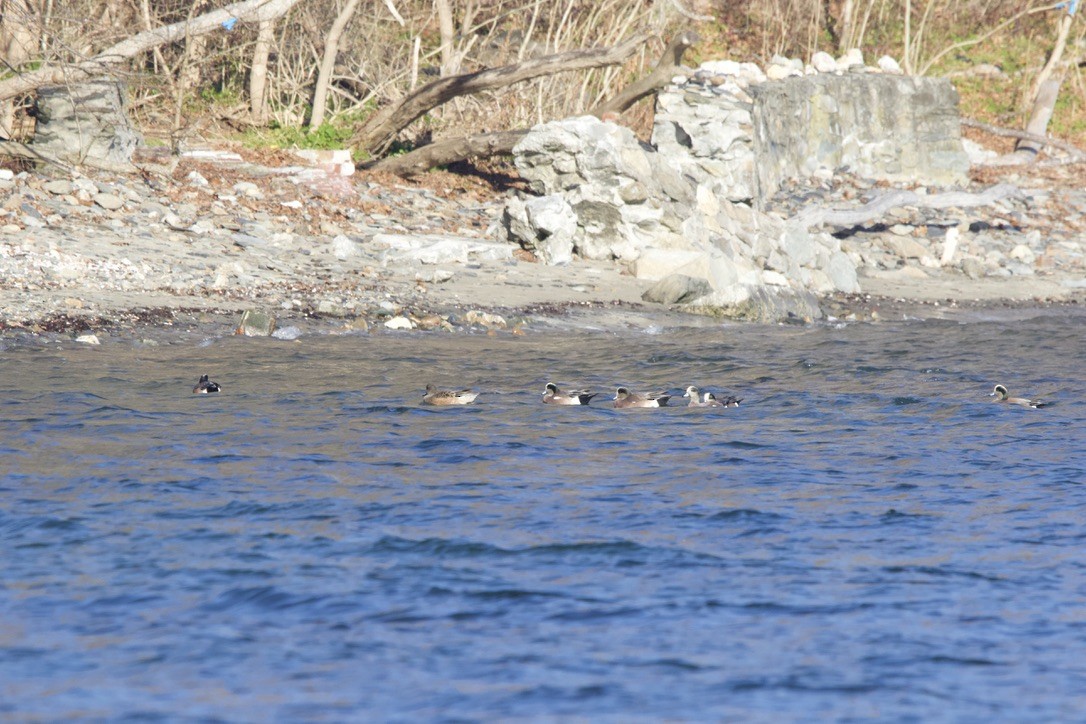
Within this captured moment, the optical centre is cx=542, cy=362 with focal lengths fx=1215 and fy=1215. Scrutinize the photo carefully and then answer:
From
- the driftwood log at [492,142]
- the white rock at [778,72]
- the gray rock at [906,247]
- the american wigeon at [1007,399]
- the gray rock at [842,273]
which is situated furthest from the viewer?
the white rock at [778,72]

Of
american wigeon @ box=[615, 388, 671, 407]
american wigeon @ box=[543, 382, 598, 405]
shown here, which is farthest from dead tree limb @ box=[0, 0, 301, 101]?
american wigeon @ box=[615, 388, 671, 407]

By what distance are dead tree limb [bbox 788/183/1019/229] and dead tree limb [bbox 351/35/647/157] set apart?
3.92m

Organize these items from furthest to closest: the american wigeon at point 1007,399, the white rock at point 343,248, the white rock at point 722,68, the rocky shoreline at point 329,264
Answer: the white rock at point 722,68 → the white rock at point 343,248 → the rocky shoreline at point 329,264 → the american wigeon at point 1007,399

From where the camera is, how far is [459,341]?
1330 centimetres

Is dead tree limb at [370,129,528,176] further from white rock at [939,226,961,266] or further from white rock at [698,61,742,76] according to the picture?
white rock at [939,226,961,266]

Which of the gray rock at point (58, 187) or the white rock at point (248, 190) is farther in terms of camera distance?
the white rock at point (248, 190)

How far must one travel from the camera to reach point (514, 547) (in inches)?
274

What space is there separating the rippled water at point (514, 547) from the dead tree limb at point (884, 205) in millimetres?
8616

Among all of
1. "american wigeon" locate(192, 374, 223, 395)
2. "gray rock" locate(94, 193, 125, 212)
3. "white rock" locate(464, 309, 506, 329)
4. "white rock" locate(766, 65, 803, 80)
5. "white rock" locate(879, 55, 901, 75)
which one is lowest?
"american wigeon" locate(192, 374, 223, 395)

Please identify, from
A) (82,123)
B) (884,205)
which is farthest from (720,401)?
(884,205)

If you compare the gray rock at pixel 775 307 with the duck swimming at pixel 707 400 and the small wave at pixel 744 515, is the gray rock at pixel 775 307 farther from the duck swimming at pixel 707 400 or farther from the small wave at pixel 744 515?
the small wave at pixel 744 515

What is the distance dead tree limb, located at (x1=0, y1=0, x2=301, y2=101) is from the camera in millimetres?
15719

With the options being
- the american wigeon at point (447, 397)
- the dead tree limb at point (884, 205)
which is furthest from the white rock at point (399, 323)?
the dead tree limb at point (884, 205)

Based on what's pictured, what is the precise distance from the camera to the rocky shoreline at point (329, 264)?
44.0 feet
